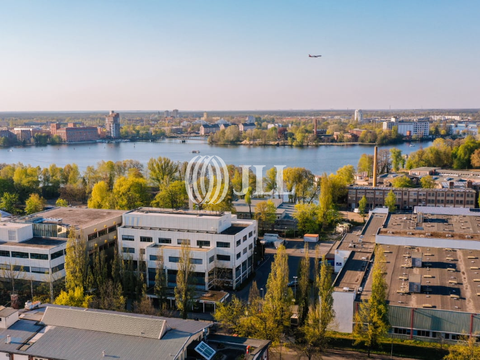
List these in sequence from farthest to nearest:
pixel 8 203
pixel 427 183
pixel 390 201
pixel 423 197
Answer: pixel 427 183
pixel 423 197
pixel 8 203
pixel 390 201

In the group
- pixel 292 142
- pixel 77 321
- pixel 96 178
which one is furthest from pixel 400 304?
pixel 292 142

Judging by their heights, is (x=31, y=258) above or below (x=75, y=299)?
above

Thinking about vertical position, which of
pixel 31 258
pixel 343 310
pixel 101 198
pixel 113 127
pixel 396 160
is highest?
pixel 113 127

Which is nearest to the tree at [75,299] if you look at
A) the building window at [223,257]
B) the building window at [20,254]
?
the building window at [20,254]

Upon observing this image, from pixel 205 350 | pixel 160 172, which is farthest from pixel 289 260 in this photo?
pixel 160 172

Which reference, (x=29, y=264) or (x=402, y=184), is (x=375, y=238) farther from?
(x=402, y=184)

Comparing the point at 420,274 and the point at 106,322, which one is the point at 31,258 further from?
the point at 420,274

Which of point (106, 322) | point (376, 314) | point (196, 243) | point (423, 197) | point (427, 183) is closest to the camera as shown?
point (106, 322)
